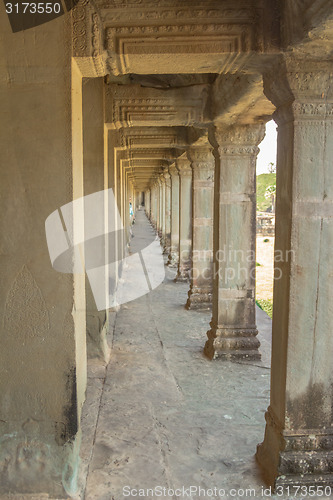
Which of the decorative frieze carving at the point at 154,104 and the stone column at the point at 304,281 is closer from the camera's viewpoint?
the stone column at the point at 304,281

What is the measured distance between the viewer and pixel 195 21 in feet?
9.89

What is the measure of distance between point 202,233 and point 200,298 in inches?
50.4

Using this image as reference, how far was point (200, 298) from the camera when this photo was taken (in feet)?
29.0

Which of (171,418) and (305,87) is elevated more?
(305,87)

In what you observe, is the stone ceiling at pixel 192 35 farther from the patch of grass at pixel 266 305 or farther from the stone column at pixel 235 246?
the patch of grass at pixel 266 305

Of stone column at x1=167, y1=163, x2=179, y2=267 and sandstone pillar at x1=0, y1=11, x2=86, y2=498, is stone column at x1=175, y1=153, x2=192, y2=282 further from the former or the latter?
sandstone pillar at x1=0, y1=11, x2=86, y2=498

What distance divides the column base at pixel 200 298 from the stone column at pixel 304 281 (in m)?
5.30

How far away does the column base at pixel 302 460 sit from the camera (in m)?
3.34

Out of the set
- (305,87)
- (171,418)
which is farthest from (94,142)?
(171,418)

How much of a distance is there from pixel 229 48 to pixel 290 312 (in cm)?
193

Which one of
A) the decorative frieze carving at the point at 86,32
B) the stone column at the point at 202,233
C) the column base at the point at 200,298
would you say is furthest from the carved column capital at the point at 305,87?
the column base at the point at 200,298

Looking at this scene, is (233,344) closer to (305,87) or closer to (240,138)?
(240,138)

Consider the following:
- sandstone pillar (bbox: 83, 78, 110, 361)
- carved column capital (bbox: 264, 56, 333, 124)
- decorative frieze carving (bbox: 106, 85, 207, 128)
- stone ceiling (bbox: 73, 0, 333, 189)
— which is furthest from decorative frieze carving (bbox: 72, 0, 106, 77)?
decorative frieze carving (bbox: 106, 85, 207, 128)

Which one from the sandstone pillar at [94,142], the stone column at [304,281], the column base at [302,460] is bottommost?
the column base at [302,460]
